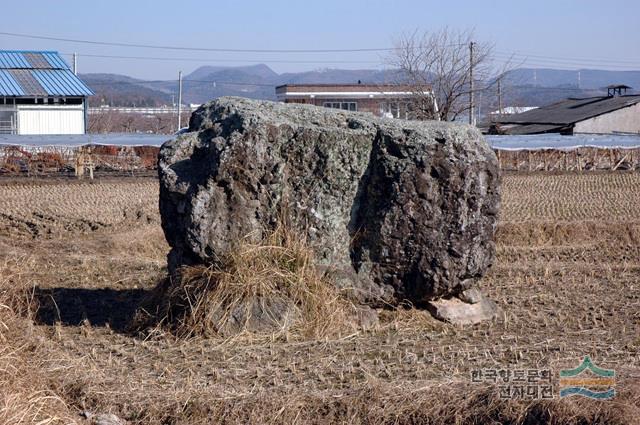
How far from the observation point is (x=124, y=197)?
79.1 ft

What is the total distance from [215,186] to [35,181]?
21043 millimetres

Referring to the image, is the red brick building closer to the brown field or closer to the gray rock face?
the brown field

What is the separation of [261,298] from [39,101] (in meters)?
41.2

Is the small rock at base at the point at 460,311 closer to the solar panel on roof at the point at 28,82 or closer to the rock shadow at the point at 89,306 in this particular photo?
the rock shadow at the point at 89,306

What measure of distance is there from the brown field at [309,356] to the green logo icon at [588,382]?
9cm

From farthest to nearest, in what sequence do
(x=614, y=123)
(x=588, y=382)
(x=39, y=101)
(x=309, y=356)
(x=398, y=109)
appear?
1. (x=614, y=123)
2. (x=39, y=101)
3. (x=398, y=109)
4. (x=309, y=356)
5. (x=588, y=382)

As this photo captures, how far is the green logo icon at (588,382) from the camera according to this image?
6609 millimetres

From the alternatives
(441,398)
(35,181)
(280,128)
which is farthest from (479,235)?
(35,181)

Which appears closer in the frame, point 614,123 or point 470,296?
point 470,296

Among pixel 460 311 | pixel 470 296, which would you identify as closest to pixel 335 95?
pixel 470 296

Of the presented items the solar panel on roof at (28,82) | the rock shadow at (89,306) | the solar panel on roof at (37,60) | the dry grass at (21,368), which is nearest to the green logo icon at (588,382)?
the dry grass at (21,368)

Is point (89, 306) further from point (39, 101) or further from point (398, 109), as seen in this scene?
point (39, 101)

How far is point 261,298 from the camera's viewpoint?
8703mm

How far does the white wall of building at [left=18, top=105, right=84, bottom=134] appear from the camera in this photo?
46672 mm
